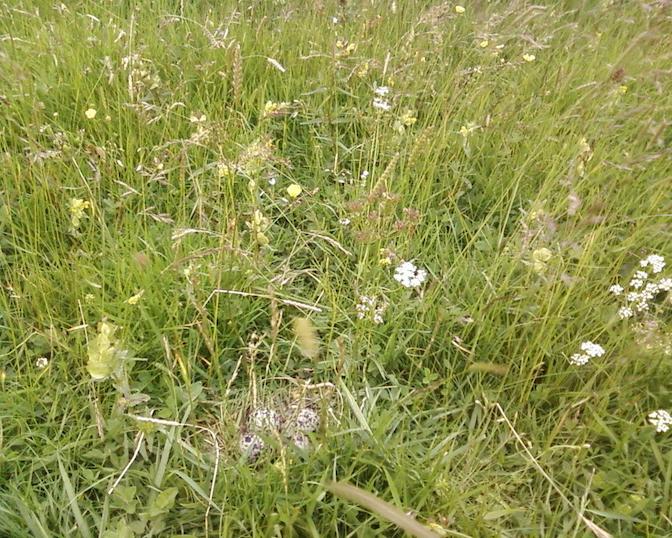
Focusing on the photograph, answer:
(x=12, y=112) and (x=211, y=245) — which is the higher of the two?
(x=12, y=112)

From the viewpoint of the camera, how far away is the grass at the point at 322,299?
1.32 meters

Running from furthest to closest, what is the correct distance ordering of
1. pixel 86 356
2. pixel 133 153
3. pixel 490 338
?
1. pixel 133 153
2. pixel 490 338
3. pixel 86 356

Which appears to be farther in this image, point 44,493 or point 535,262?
point 535,262

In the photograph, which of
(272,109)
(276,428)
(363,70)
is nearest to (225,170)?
(272,109)

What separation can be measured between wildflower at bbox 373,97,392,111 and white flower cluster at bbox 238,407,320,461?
1115mm

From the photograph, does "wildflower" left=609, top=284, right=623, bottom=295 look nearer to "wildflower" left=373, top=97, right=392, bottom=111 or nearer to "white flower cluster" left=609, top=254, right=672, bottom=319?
"white flower cluster" left=609, top=254, right=672, bottom=319

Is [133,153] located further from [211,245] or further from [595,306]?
[595,306]

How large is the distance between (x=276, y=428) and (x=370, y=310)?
420 mm

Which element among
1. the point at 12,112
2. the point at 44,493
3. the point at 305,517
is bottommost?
the point at 44,493

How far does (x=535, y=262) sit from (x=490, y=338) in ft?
0.81

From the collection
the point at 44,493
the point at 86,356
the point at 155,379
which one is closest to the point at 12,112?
the point at 86,356

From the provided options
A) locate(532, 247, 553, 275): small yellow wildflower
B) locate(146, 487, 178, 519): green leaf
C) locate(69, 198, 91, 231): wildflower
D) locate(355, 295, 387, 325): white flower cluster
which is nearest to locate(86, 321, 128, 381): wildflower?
locate(146, 487, 178, 519): green leaf

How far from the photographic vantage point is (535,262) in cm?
158

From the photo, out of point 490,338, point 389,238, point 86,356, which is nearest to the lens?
point 86,356
